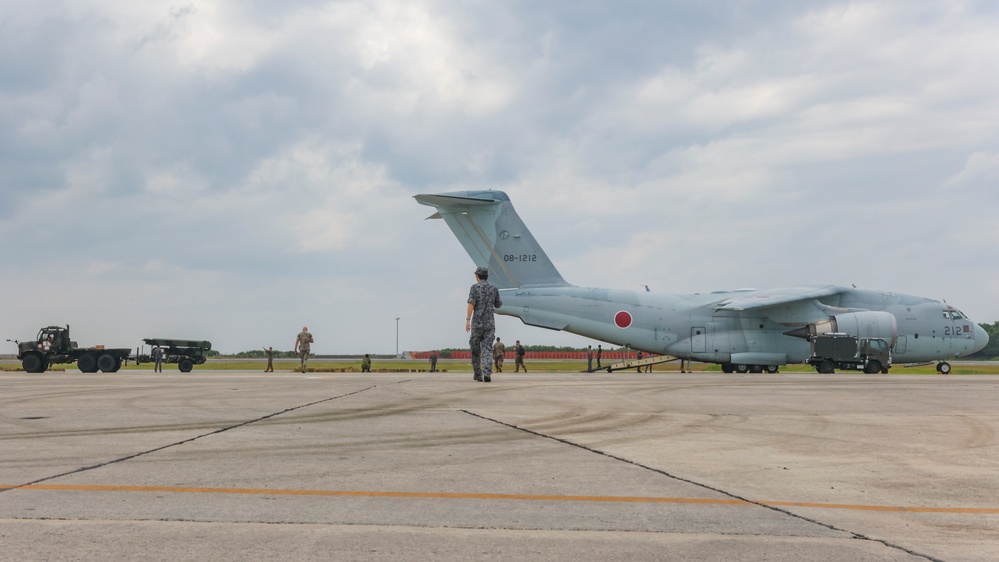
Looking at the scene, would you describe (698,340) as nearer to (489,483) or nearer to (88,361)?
(88,361)

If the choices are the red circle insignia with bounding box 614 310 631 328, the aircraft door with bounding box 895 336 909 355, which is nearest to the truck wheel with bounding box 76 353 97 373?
the red circle insignia with bounding box 614 310 631 328

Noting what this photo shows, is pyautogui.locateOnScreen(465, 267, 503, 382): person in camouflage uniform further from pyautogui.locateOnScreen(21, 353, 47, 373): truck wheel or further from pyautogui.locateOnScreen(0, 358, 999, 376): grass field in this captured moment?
pyautogui.locateOnScreen(21, 353, 47, 373): truck wheel

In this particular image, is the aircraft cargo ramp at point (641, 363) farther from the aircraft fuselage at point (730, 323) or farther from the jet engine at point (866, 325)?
the jet engine at point (866, 325)

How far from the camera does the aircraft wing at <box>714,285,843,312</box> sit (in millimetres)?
33438

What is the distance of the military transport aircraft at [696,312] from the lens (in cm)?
3375

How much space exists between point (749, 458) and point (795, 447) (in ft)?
2.74

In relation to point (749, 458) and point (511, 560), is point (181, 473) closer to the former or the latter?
point (511, 560)

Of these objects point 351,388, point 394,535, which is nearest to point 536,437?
point 394,535

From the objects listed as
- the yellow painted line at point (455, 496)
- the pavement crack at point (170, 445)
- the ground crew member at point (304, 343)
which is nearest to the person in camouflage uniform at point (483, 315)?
the pavement crack at point (170, 445)

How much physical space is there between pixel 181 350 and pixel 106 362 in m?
6.23

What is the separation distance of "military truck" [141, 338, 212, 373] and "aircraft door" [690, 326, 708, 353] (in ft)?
80.6

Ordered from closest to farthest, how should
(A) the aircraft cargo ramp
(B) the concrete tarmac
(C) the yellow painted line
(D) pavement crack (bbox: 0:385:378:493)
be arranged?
(B) the concrete tarmac, (C) the yellow painted line, (D) pavement crack (bbox: 0:385:378:493), (A) the aircraft cargo ramp

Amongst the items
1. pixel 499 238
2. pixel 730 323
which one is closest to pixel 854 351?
pixel 730 323

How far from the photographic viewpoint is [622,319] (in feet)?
113
